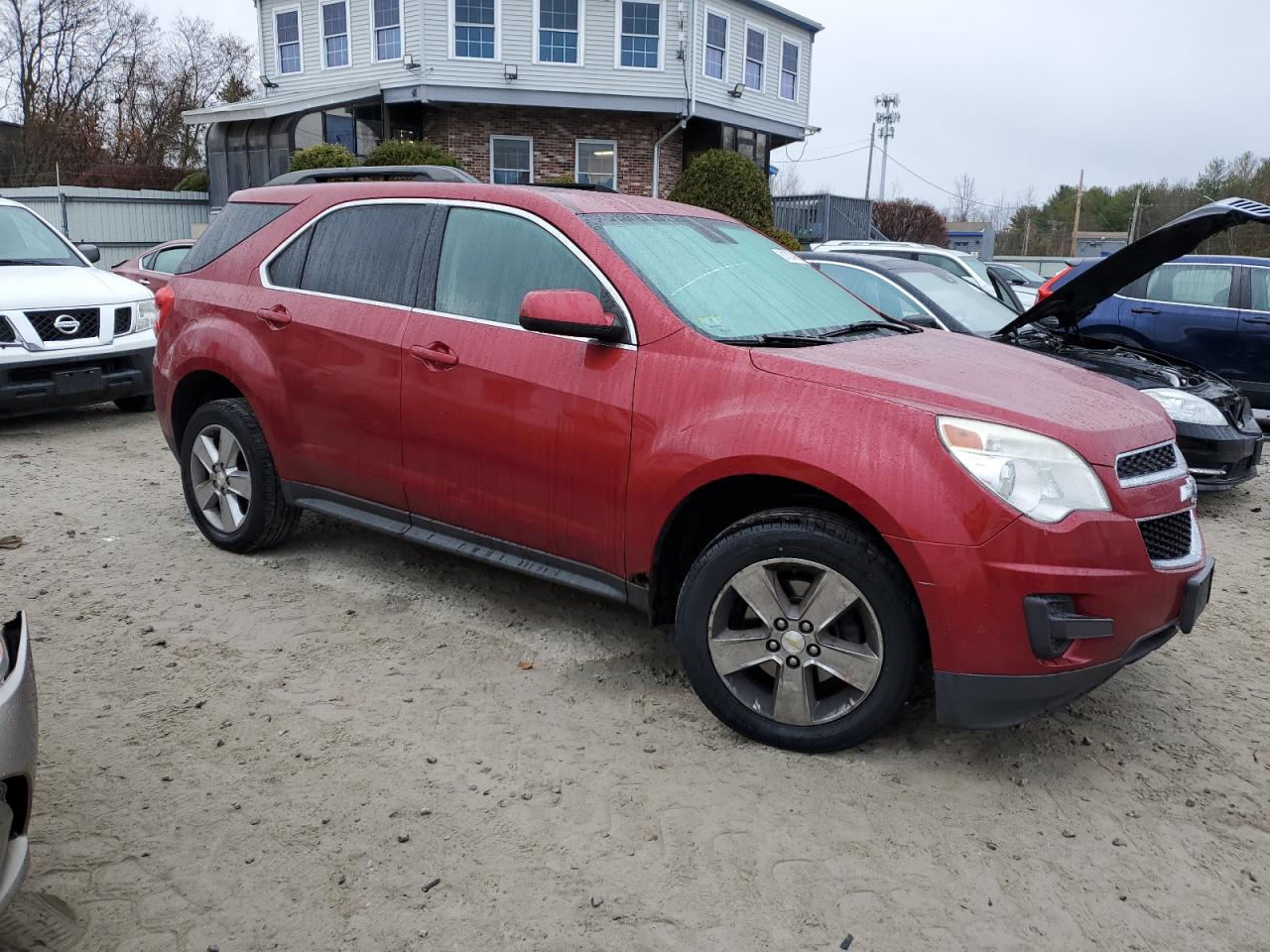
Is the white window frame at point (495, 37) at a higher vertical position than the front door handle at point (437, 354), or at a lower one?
higher

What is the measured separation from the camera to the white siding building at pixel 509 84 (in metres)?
25.0

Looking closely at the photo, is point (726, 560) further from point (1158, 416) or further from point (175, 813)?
point (175, 813)

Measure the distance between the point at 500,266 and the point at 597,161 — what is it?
24.1 m

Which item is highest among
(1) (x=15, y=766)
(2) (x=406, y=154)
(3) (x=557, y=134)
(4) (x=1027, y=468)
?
(3) (x=557, y=134)

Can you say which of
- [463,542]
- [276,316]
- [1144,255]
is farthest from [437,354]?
[1144,255]

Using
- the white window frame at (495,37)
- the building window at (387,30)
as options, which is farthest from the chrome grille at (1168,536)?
the building window at (387,30)

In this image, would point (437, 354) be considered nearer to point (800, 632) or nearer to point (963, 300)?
point (800, 632)

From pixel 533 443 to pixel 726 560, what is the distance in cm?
90

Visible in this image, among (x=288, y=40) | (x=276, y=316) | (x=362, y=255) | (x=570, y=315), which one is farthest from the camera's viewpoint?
(x=288, y=40)

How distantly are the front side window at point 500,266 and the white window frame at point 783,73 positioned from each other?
27906 mm

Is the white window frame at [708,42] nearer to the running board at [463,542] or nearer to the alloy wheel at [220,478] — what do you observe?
the alloy wheel at [220,478]

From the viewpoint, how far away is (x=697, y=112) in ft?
86.5

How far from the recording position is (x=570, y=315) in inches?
136

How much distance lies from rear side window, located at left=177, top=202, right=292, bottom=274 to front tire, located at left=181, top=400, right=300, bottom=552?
0.74 meters
